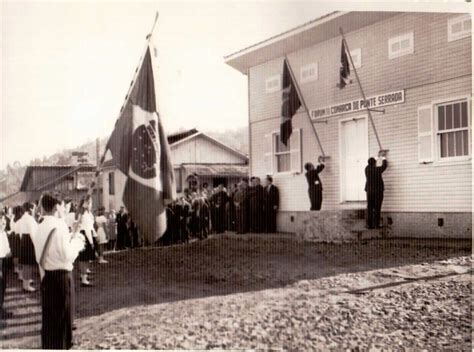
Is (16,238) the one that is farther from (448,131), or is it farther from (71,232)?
(448,131)

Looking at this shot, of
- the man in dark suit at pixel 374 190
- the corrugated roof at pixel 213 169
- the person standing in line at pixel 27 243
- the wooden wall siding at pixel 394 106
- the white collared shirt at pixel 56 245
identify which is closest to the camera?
the white collared shirt at pixel 56 245

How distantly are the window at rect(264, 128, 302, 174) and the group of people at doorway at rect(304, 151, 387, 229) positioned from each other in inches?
4.8

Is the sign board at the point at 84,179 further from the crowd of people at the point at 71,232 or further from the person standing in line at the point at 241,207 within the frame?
the person standing in line at the point at 241,207

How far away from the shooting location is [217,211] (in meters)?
4.40

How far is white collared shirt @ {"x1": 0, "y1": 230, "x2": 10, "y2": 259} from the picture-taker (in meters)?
3.91

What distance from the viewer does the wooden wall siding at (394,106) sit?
14.9ft

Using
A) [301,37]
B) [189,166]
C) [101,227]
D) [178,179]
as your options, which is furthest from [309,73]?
[101,227]

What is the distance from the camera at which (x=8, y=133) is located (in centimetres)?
401

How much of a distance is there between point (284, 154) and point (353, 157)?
0.67 m

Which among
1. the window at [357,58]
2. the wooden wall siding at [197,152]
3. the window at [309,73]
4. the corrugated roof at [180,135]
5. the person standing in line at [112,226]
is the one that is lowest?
A: the person standing in line at [112,226]

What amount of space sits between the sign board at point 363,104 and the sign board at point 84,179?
2162 mm

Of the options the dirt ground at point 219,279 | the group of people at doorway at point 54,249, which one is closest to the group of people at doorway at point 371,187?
the dirt ground at point 219,279

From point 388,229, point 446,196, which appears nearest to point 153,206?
point 388,229

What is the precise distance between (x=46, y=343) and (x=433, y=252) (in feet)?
10.2
